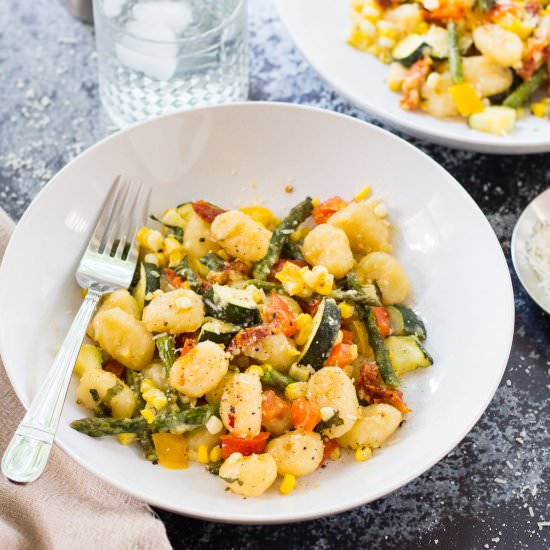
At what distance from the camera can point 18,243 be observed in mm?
1938

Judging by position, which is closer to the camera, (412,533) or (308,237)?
(412,533)

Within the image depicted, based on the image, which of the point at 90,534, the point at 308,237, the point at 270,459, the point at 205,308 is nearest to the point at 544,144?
the point at 308,237

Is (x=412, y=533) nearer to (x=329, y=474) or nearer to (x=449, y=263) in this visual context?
(x=329, y=474)

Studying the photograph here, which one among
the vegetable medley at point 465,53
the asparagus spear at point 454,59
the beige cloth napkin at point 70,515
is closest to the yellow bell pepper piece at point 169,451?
the beige cloth napkin at point 70,515

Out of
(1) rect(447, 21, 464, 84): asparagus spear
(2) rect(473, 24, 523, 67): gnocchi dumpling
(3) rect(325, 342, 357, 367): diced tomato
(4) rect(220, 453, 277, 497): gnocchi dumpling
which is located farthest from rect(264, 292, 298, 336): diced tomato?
(2) rect(473, 24, 523, 67): gnocchi dumpling

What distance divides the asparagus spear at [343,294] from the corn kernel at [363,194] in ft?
1.17

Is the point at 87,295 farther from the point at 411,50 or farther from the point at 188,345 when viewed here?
the point at 411,50

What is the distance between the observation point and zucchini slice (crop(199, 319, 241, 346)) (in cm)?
185

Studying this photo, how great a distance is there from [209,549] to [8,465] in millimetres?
536

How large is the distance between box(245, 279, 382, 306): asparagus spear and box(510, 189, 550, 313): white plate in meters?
0.48

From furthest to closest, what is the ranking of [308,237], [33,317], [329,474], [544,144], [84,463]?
[544,144], [308,237], [33,317], [329,474], [84,463]

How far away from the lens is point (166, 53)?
2445 millimetres

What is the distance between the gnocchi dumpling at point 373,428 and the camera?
1.80 meters

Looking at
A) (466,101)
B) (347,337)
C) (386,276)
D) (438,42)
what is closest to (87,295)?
(347,337)
